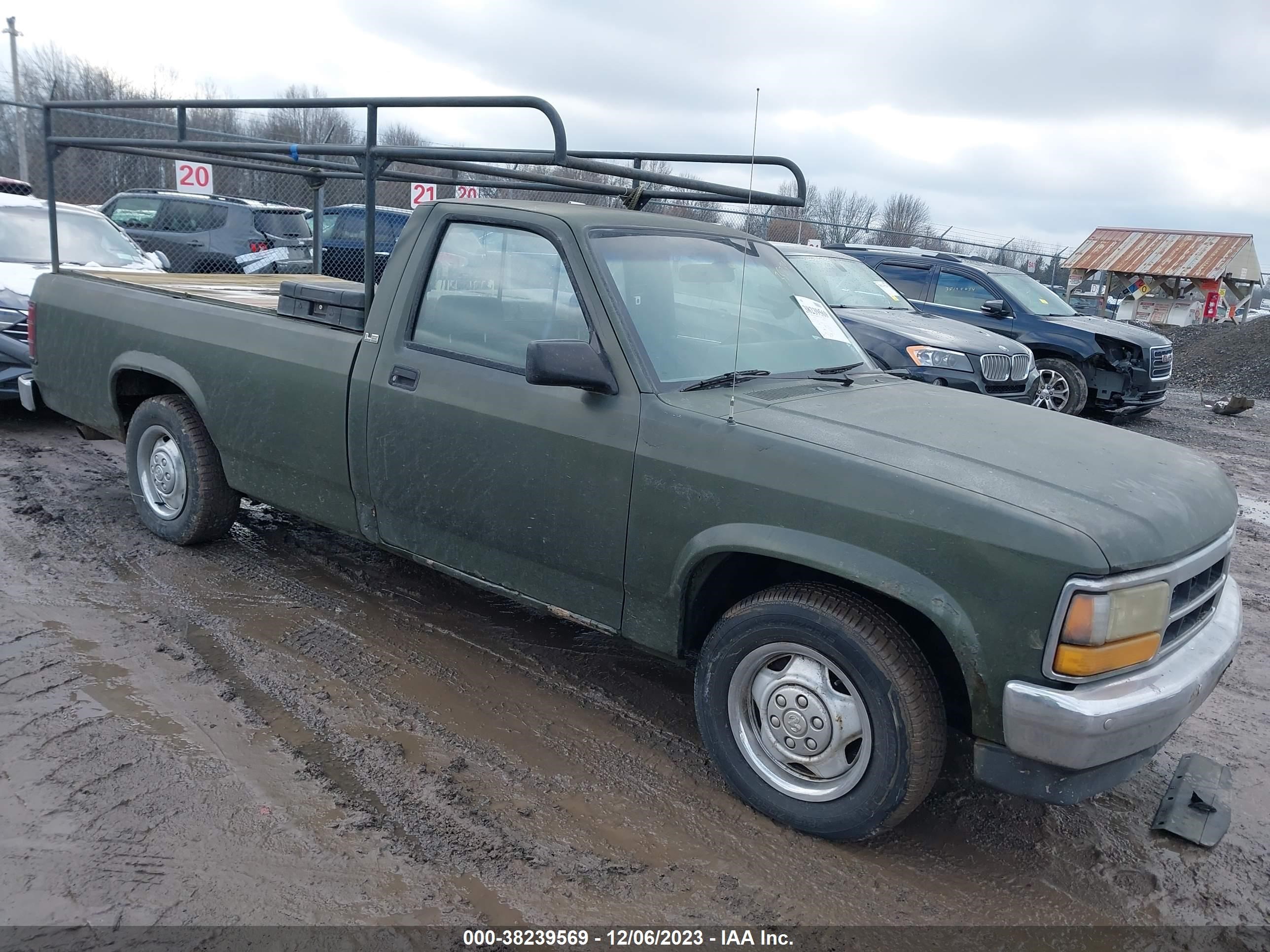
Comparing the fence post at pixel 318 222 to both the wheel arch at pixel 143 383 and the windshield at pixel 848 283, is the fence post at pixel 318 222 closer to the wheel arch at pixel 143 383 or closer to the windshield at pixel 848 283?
the wheel arch at pixel 143 383

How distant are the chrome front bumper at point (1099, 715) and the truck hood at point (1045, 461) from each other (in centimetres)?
35

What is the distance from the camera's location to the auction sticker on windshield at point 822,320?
414cm

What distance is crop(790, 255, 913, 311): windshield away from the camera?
952 centimetres

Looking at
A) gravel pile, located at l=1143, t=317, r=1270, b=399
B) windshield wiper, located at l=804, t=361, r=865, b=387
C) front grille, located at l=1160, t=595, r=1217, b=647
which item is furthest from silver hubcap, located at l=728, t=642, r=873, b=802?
gravel pile, located at l=1143, t=317, r=1270, b=399

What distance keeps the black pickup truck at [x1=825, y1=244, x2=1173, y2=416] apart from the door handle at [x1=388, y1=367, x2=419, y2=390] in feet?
27.7

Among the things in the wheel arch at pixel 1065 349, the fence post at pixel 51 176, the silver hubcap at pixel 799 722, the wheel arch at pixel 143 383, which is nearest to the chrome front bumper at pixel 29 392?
the fence post at pixel 51 176

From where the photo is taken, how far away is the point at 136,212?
14523 mm

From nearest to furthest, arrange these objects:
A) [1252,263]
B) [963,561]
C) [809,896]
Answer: [963,561] → [809,896] → [1252,263]

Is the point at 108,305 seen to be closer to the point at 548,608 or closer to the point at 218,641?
the point at 218,641

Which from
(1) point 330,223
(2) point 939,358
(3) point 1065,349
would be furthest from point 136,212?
(3) point 1065,349

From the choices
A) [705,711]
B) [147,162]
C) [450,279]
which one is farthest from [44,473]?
[147,162]

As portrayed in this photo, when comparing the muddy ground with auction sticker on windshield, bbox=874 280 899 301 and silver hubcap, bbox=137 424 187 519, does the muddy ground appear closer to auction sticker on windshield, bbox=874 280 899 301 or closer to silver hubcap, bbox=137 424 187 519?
silver hubcap, bbox=137 424 187 519

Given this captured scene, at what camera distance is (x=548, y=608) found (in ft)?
11.8

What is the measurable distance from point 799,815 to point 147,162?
1792 cm
